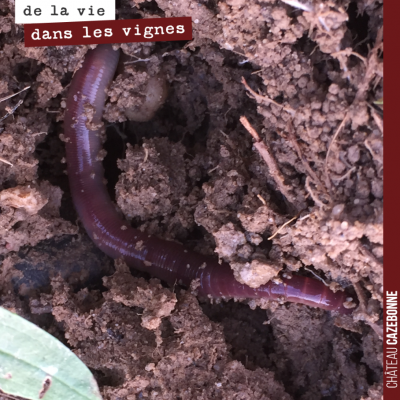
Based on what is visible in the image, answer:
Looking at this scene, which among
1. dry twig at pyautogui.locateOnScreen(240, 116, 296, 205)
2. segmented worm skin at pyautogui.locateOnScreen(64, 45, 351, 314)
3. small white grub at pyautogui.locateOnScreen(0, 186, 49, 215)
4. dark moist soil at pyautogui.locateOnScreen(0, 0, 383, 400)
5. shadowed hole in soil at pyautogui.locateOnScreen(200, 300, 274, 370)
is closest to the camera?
dark moist soil at pyautogui.locateOnScreen(0, 0, 383, 400)

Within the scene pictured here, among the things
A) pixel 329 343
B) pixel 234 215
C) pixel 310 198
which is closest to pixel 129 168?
pixel 234 215

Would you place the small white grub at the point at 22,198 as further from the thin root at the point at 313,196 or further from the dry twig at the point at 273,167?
the thin root at the point at 313,196

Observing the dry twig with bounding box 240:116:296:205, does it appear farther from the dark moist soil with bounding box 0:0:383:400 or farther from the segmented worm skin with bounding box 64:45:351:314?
the segmented worm skin with bounding box 64:45:351:314

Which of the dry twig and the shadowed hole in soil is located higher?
the dry twig

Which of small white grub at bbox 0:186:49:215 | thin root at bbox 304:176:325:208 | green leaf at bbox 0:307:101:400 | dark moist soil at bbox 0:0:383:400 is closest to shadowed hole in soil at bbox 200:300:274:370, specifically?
dark moist soil at bbox 0:0:383:400

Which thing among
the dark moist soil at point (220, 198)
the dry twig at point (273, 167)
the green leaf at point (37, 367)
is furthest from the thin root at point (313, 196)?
the green leaf at point (37, 367)

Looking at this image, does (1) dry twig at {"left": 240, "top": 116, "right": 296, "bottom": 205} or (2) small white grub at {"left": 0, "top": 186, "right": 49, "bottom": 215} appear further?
(2) small white grub at {"left": 0, "top": 186, "right": 49, "bottom": 215}

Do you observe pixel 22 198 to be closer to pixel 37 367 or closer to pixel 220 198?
pixel 37 367

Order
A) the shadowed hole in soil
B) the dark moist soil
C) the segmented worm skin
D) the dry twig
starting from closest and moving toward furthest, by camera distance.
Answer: the dark moist soil
the dry twig
the segmented worm skin
the shadowed hole in soil
